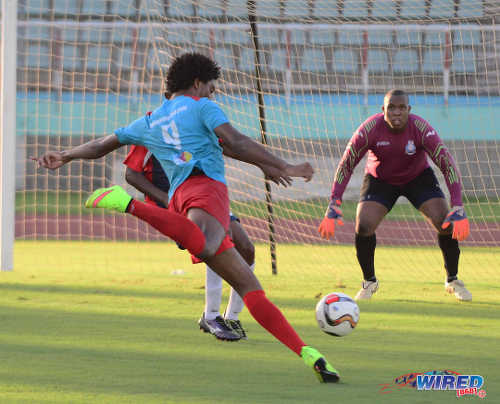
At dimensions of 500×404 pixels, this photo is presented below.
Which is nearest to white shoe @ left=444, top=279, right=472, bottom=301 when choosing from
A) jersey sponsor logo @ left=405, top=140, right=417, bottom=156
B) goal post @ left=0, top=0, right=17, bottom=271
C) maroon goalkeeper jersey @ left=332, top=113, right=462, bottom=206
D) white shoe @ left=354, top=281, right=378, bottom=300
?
white shoe @ left=354, top=281, right=378, bottom=300

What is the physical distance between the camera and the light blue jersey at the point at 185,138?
4523 millimetres

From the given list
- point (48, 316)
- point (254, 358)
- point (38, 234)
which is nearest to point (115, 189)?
point (254, 358)

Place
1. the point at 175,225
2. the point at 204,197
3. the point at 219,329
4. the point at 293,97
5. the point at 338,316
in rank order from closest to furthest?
the point at 175,225 → the point at 204,197 → the point at 338,316 → the point at 219,329 → the point at 293,97

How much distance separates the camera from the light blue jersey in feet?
14.8

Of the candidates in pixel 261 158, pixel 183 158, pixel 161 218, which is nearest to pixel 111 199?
pixel 161 218

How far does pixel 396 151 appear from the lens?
285 inches

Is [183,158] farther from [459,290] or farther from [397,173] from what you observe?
[459,290]

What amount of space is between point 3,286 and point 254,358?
3846mm

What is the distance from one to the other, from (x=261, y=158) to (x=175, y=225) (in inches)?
23.1

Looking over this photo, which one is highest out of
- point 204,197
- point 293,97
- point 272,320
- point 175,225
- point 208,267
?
point 204,197

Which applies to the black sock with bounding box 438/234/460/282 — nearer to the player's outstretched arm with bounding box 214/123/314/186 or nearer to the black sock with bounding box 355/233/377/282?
the black sock with bounding box 355/233/377/282

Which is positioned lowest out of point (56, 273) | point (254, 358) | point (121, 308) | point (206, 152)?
point (56, 273)

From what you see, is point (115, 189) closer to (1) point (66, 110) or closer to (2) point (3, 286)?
(2) point (3, 286)

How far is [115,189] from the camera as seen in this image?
462 centimetres
